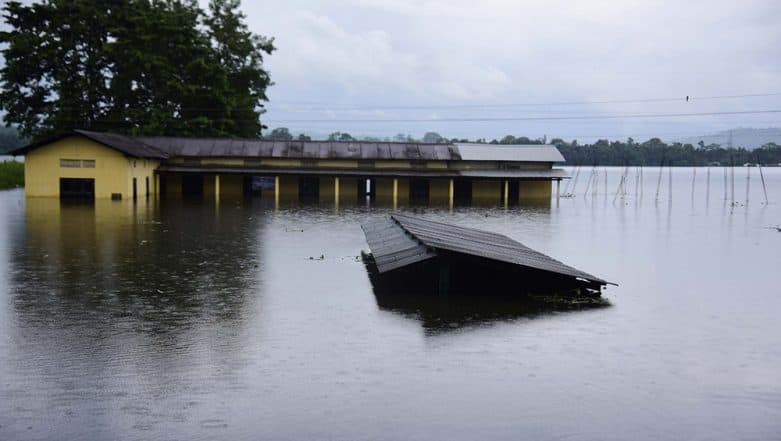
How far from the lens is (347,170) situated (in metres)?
50.6

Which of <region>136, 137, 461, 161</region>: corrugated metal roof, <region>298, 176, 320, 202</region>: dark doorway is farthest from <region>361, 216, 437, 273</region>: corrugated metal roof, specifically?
<region>298, 176, 320, 202</region>: dark doorway

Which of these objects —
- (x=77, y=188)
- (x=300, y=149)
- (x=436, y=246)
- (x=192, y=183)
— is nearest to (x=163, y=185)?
(x=192, y=183)

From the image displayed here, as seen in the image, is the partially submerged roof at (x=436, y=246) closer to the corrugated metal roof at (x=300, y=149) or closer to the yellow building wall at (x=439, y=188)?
the corrugated metal roof at (x=300, y=149)

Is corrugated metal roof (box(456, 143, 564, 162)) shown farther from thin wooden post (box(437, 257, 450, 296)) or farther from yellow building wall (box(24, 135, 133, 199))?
thin wooden post (box(437, 257, 450, 296))

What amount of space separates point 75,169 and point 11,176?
698 inches

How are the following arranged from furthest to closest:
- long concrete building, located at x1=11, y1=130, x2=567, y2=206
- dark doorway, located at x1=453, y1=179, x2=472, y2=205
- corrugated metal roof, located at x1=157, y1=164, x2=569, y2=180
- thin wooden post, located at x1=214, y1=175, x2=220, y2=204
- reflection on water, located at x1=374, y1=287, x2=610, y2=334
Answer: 1. dark doorway, located at x1=453, y1=179, x2=472, y2=205
2. long concrete building, located at x1=11, y1=130, x2=567, y2=206
3. corrugated metal roof, located at x1=157, y1=164, x2=569, y2=180
4. thin wooden post, located at x1=214, y1=175, x2=220, y2=204
5. reflection on water, located at x1=374, y1=287, x2=610, y2=334

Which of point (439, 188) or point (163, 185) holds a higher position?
point (163, 185)

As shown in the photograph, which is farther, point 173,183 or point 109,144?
point 173,183

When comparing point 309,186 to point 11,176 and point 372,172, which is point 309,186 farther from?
point 11,176

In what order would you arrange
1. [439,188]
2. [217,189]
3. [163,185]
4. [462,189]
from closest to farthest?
[217,189], [163,185], [439,188], [462,189]

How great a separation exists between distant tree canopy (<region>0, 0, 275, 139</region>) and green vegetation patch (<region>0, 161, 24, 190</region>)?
132 inches

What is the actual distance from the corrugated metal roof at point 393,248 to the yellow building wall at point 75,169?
2478cm

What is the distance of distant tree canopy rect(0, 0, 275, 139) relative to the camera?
52.5 meters

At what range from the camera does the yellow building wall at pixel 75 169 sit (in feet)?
138
